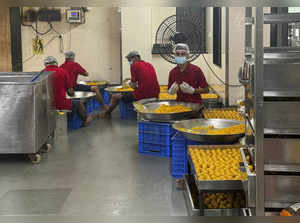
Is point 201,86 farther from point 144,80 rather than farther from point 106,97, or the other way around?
point 106,97

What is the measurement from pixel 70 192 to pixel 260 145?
2.87m

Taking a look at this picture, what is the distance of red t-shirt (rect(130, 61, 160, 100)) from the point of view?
8.19 meters

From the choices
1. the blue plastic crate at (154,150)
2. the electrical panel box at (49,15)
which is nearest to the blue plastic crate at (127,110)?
the blue plastic crate at (154,150)

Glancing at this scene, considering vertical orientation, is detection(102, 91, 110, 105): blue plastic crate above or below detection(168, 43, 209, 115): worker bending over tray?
below

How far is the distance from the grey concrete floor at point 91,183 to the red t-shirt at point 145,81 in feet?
2.83

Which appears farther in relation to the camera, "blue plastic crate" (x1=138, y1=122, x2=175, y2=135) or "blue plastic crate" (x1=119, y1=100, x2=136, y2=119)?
"blue plastic crate" (x1=119, y1=100, x2=136, y2=119)

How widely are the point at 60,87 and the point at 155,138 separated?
7.15 ft

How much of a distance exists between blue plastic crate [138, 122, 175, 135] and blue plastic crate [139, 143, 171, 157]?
0.79 ft

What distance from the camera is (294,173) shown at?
115 inches

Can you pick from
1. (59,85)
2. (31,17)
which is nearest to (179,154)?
(59,85)

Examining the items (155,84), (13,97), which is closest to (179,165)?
(13,97)

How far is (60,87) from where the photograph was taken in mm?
8000

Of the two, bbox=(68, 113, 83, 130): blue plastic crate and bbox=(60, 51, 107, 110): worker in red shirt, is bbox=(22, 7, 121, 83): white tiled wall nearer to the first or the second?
bbox=(60, 51, 107, 110): worker in red shirt

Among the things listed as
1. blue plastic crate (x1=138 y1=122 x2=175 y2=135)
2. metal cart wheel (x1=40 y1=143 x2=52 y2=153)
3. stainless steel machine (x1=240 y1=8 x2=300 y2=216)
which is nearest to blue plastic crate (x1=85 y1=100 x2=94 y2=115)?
metal cart wheel (x1=40 y1=143 x2=52 y2=153)
